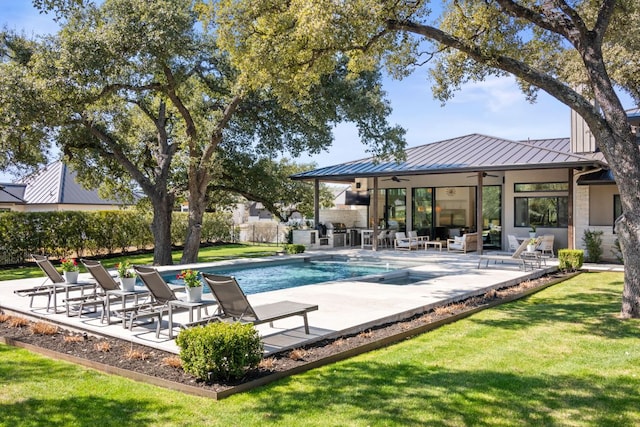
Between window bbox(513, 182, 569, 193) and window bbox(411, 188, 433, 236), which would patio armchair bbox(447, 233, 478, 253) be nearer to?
window bbox(513, 182, 569, 193)

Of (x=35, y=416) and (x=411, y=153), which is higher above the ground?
(x=411, y=153)

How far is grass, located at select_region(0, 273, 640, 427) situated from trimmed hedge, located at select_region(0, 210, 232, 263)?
45.7 ft

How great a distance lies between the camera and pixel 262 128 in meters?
19.0

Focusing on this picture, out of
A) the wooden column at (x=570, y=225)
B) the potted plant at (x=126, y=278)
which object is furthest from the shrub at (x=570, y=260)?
the potted plant at (x=126, y=278)

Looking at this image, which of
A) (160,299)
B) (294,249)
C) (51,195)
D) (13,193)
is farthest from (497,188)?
(13,193)

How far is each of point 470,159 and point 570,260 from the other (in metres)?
5.48

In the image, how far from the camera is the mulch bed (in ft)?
17.8

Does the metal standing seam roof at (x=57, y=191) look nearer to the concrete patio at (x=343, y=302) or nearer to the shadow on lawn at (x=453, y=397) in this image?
the concrete patio at (x=343, y=302)

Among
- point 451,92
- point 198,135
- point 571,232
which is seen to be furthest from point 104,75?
point 571,232

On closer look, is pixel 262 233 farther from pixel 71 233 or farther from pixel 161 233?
pixel 161 233

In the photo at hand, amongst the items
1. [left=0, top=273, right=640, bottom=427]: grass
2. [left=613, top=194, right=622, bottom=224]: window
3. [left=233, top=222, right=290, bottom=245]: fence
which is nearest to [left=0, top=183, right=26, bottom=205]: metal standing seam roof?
[left=233, top=222, right=290, bottom=245]: fence

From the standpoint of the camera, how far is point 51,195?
33094mm

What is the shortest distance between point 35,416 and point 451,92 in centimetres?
1116

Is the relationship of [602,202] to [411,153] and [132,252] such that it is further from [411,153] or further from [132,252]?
[132,252]
